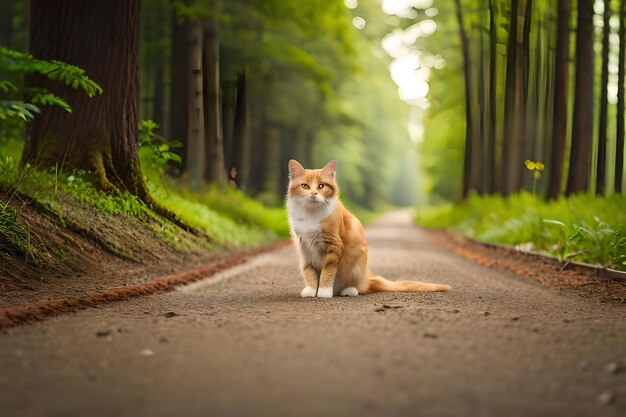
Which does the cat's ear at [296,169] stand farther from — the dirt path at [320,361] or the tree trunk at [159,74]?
the tree trunk at [159,74]

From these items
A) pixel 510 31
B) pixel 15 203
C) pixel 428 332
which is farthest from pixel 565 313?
pixel 510 31

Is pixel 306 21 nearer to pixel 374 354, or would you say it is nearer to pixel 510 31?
pixel 510 31

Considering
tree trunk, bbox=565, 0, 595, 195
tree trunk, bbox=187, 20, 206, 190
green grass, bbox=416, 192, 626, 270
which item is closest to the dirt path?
green grass, bbox=416, 192, 626, 270

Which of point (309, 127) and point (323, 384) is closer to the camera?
point (323, 384)

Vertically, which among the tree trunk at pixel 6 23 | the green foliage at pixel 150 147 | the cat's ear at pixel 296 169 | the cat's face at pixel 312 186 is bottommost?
the cat's face at pixel 312 186

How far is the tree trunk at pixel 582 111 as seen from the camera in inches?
617

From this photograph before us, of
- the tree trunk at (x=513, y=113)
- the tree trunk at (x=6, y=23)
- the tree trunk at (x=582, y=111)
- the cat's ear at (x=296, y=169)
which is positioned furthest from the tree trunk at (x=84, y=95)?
the tree trunk at (x=6, y=23)

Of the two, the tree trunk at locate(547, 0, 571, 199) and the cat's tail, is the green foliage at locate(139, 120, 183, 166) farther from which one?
the tree trunk at locate(547, 0, 571, 199)

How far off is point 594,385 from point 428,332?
133 centimetres

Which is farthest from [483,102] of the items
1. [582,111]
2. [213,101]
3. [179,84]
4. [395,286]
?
[395,286]

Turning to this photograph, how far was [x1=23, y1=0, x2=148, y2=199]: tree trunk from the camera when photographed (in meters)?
9.99

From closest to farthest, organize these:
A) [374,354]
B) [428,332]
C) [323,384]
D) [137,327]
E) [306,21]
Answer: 1. [323,384]
2. [374,354]
3. [428,332]
4. [137,327]
5. [306,21]

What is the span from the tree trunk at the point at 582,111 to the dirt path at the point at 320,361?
10.6 meters

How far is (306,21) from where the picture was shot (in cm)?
2142
